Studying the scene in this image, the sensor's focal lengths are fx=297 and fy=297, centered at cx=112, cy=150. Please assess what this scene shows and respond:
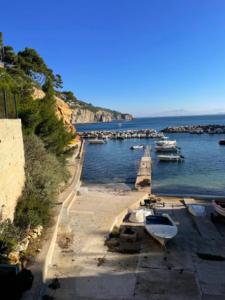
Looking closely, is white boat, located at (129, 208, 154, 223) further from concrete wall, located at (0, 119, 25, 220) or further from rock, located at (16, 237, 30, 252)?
rock, located at (16, 237, 30, 252)

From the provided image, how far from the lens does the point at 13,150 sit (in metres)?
10.8

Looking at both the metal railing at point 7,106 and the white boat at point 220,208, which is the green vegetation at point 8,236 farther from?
the white boat at point 220,208

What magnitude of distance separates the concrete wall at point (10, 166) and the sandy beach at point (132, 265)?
2276mm

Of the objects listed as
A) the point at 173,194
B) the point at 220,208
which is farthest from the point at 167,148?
the point at 220,208

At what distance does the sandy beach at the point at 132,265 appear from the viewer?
7.80 meters

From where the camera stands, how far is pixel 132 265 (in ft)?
30.8

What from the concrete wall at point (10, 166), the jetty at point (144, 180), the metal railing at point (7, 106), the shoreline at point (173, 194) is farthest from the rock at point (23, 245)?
the jetty at point (144, 180)

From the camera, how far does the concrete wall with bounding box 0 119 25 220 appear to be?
369 inches

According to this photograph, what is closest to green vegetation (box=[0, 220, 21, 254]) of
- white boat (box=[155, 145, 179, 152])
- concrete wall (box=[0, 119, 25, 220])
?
concrete wall (box=[0, 119, 25, 220])

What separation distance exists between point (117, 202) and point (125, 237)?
215 inches

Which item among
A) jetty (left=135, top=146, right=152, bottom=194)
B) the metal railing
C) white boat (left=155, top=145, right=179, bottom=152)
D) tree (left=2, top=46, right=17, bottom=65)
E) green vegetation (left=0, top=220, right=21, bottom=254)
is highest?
tree (left=2, top=46, right=17, bottom=65)

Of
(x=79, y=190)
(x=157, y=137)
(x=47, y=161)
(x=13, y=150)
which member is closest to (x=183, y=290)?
(x=13, y=150)

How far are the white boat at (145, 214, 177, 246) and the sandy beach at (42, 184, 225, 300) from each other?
1.14 feet

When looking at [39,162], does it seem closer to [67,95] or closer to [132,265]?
[132,265]
